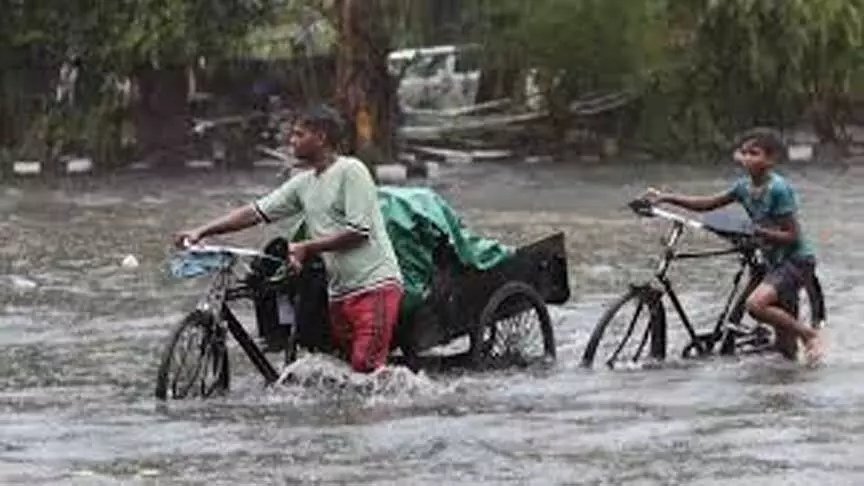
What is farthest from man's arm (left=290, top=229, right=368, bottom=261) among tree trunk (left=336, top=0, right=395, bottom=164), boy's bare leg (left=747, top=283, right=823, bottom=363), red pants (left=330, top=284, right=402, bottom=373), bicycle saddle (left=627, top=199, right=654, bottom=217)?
tree trunk (left=336, top=0, right=395, bottom=164)

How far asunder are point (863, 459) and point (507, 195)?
64.9 ft

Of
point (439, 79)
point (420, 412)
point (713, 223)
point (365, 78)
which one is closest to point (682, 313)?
point (713, 223)

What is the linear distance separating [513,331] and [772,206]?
5.60 feet

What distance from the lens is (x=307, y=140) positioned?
10.8 m

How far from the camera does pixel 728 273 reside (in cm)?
1747

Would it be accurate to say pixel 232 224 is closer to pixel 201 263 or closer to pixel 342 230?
pixel 201 263

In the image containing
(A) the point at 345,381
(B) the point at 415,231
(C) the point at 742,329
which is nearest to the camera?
(A) the point at 345,381

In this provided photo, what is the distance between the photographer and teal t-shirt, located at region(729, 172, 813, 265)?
12.1 metres

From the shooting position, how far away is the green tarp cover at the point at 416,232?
1151cm

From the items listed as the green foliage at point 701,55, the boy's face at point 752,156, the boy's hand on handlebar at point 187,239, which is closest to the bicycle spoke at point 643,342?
the boy's face at point 752,156

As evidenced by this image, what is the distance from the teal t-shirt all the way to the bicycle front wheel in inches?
29.1

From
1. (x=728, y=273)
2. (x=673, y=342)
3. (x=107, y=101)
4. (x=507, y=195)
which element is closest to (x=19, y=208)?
(x=507, y=195)

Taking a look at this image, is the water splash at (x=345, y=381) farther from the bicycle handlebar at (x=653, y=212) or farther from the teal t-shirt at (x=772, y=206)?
the teal t-shirt at (x=772, y=206)

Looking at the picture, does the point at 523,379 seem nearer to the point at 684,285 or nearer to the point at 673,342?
the point at 673,342
